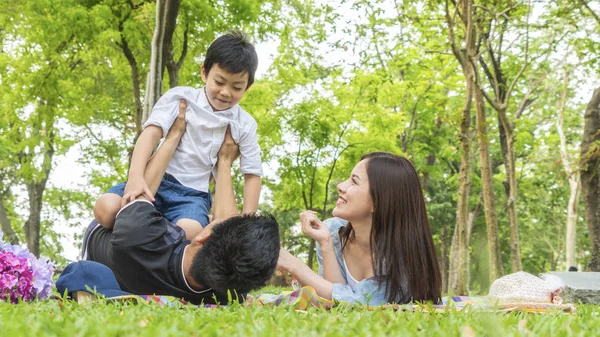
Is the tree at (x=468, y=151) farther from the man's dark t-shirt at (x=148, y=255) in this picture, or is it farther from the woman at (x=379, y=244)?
the man's dark t-shirt at (x=148, y=255)

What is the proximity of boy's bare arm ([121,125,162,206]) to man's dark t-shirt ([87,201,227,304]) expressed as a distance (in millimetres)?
185

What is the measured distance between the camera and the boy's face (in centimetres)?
402

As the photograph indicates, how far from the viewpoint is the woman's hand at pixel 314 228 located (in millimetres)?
3936

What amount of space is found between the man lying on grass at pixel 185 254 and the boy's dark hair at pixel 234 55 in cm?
106

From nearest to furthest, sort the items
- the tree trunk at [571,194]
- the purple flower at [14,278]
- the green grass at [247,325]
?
the green grass at [247,325], the purple flower at [14,278], the tree trunk at [571,194]

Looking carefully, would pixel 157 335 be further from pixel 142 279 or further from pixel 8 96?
pixel 8 96

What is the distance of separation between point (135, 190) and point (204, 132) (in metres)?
0.86


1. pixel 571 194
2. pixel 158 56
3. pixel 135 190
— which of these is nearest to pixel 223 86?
pixel 135 190

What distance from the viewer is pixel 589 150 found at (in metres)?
9.80

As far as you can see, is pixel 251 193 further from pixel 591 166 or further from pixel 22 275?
pixel 591 166

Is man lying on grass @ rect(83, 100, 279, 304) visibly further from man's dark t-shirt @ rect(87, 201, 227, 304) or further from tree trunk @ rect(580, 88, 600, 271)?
tree trunk @ rect(580, 88, 600, 271)

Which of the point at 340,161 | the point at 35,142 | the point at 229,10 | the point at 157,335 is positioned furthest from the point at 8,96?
the point at 157,335

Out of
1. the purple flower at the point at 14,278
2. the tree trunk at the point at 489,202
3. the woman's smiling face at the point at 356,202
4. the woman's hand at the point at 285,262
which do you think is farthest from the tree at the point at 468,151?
the purple flower at the point at 14,278

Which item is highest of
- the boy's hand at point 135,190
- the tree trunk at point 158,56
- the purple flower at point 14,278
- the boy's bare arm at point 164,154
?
the tree trunk at point 158,56
